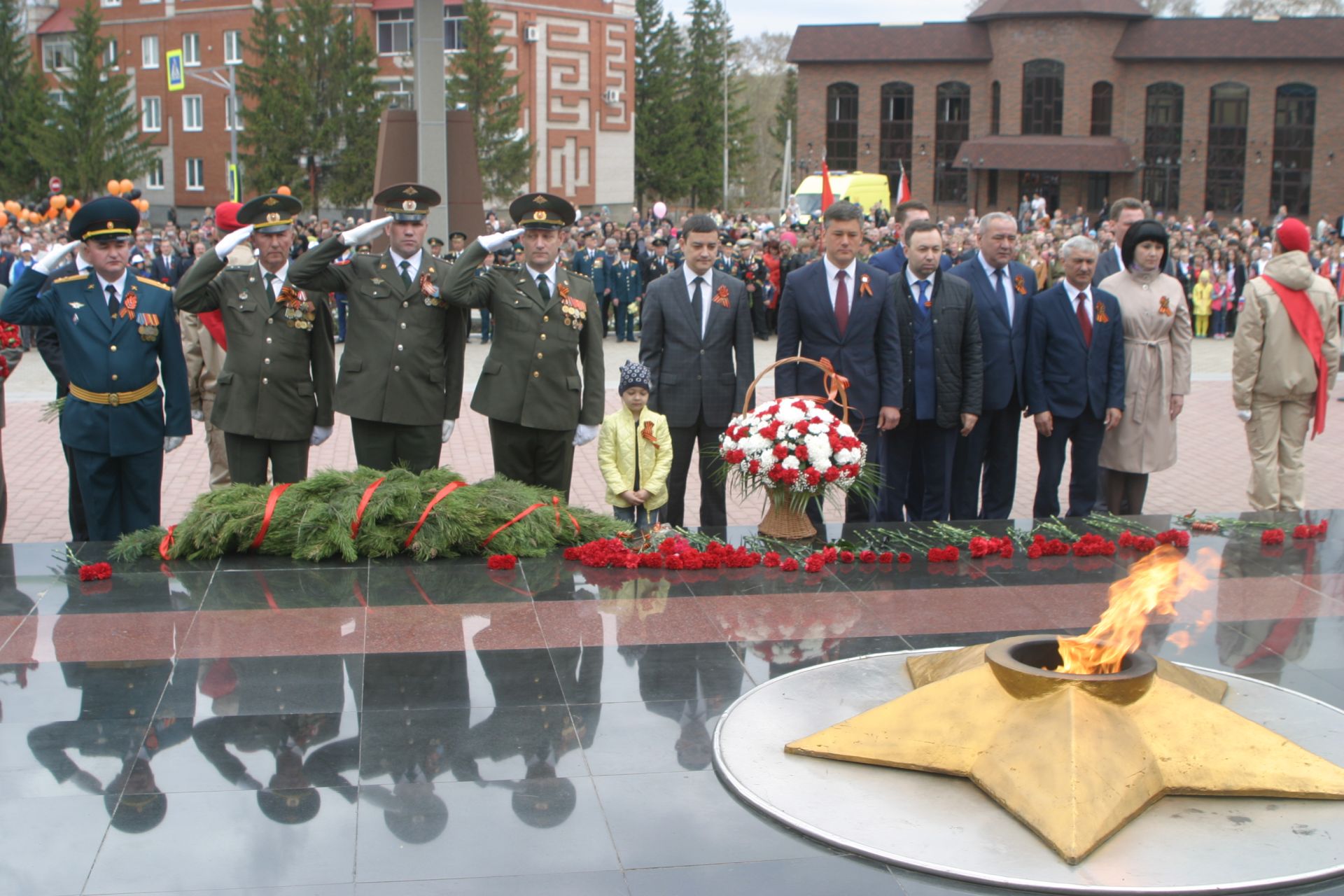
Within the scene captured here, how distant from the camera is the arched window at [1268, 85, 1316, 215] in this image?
55094mm

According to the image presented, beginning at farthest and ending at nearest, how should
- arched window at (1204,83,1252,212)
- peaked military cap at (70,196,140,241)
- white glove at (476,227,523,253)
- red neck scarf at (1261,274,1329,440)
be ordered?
arched window at (1204,83,1252,212), red neck scarf at (1261,274,1329,440), white glove at (476,227,523,253), peaked military cap at (70,196,140,241)

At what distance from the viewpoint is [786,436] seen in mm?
6645

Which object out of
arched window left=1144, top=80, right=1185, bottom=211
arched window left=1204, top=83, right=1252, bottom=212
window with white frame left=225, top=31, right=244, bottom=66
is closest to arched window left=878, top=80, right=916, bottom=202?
arched window left=1144, top=80, right=1185, bottom=211

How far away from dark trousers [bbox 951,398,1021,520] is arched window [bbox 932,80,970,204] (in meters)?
51.5

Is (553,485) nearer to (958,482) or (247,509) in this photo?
(247,509)

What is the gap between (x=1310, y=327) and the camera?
8.21m

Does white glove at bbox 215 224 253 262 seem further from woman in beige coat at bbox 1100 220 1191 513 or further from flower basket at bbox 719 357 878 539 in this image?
woman in beige coat at bbox 1100 220 1191 513

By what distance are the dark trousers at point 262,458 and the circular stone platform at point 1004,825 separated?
348 cm

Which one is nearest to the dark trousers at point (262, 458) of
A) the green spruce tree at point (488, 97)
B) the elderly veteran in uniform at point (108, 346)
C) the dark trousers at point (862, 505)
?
the elderly veteran in uniform at point (108, 346)

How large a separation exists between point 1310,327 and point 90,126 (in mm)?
45963

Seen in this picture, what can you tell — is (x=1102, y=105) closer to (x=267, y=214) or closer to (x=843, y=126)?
(x=843, y=126)

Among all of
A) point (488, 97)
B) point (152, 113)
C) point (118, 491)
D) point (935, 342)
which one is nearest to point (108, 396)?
point (118, 491)

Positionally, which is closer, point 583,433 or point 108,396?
point 108,396

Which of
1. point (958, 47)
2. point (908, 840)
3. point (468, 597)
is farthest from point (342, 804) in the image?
point (958, 47)
